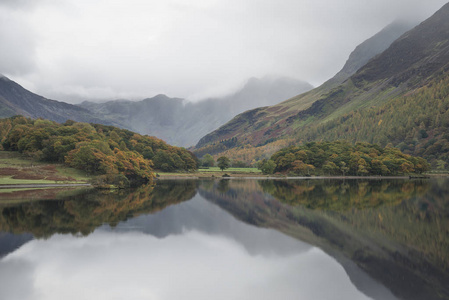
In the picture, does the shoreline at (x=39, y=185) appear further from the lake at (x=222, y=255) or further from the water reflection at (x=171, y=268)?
the water reflection at (x=171, y=268)

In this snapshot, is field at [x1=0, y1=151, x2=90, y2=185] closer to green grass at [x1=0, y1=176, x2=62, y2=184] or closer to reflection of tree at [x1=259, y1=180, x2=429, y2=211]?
green grass at [x1=0, y1=176, x2=62, y2=184]

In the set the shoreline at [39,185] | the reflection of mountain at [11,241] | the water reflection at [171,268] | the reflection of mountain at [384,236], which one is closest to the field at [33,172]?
the shoreline at [39,185]

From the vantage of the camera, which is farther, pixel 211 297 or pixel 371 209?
pixel 371 209

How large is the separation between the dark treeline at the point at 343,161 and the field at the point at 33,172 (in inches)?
3843

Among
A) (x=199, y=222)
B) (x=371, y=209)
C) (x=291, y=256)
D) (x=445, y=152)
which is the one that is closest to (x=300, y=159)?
(x=445, y=152)

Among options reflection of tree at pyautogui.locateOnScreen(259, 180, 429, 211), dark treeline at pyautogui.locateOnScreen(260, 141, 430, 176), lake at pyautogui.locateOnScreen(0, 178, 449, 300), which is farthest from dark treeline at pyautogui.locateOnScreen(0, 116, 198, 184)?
dark treeline at pyautogui.locateOnScreen(260, 141, 430, 176)

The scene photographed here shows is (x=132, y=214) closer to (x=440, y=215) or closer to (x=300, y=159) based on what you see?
(x=440, y=215)

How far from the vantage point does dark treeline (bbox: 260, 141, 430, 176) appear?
5669 inches

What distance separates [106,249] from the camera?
80.2ft

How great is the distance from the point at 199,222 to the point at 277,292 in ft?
69.4

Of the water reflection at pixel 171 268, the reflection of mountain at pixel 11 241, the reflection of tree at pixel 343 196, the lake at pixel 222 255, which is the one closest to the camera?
the water reflection at pixel 171 268

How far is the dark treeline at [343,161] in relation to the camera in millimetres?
144000

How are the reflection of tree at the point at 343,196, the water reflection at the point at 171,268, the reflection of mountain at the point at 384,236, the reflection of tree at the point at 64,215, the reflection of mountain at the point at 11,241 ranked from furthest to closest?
1. the reflection of tree at the point at 343,196
2. the reflection of tree at the point at 64,215
3. the reflection of mountain at the point at 11,241
4. the reflection of mountain at the point at 384,236
5. the water reflection at the point at 171,268

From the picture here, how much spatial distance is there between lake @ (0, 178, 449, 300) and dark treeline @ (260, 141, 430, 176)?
110406 mm
